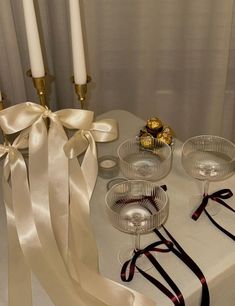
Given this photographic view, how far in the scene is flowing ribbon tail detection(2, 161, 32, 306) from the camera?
70 cm

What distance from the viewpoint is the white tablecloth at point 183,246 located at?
0.72 m

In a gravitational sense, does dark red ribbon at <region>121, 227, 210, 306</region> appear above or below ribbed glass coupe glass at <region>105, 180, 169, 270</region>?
below

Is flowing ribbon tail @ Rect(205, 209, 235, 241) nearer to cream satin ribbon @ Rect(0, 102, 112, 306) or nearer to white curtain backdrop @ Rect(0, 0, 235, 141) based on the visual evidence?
cream satin ribbon @ Rect(0, 102, 112, 306)

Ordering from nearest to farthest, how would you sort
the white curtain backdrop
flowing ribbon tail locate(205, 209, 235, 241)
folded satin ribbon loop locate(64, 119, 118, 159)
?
flowing ribbon tail locate(205, 209, 235, 241) → folded satin ribbon loop locate(64, 119, 118, 159) → the white curtain backdrop

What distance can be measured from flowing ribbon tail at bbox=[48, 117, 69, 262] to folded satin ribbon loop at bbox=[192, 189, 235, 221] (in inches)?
10.7

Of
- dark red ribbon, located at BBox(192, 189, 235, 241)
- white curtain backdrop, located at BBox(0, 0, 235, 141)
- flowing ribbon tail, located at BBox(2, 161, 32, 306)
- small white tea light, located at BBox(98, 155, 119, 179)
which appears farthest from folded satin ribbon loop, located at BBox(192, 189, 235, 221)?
white curtain backdrop, located at BBox(0, 0, 235, 141)

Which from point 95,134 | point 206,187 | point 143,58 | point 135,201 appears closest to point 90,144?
point 95,134

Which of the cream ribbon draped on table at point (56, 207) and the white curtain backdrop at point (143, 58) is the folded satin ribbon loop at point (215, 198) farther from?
the white curtain backdrop at point (143, 58)

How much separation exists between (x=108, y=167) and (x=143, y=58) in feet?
1.90

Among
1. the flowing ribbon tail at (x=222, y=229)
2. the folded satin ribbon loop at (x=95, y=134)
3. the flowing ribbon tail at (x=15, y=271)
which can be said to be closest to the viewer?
the flowing ribbon tail at (x=15, y=271)

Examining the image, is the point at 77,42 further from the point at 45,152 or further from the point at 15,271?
the point at 15,271

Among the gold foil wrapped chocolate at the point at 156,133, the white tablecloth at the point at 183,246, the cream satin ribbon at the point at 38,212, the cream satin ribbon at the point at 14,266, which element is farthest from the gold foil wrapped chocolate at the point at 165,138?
the cream satin ribbon at the point at 14,266

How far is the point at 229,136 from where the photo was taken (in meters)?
1.64

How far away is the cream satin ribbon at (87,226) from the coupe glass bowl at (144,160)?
64 mm
